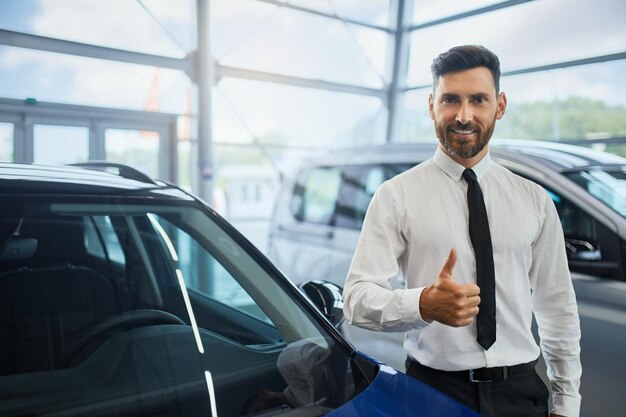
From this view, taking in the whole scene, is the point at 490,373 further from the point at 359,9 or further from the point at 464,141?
the point at 359,9

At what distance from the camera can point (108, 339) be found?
1.27 metres

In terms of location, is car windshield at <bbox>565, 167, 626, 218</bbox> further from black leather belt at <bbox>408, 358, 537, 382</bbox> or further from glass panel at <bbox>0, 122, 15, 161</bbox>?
glass panel at <bbox>0, 122, 15, 161</bbox>

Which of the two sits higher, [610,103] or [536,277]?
[610,103]

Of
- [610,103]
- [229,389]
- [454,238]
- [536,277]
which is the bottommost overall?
[229,389]

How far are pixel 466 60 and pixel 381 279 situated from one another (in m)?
0.56

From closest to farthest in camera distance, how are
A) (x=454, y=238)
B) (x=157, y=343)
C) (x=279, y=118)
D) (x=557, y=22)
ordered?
(x=157, y=343)
(x=454, y=238)
(x=557, y=22)
(x=279, y=118)

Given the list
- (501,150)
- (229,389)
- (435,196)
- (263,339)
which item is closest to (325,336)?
(263,339)

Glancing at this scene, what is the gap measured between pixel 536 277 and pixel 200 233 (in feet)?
3.05

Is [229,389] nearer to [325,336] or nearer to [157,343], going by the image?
[157,343]

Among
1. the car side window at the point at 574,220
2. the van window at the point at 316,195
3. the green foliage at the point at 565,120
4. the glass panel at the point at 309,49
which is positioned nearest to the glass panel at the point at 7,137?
the glass panel at the point at 309,49

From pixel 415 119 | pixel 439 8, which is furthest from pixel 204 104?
pixel 439 8

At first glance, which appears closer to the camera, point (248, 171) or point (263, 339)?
point (263, 339)

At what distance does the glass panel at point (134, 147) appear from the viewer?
6.19 metres

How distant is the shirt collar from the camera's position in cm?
143
